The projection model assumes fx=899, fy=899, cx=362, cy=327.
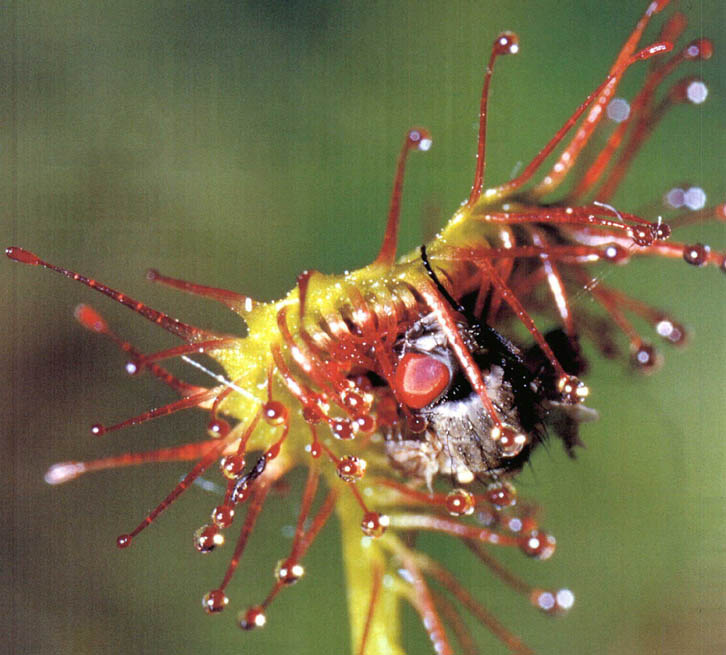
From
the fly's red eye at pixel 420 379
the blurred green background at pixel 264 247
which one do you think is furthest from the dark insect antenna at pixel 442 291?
the blurred green background at pixel 264 247

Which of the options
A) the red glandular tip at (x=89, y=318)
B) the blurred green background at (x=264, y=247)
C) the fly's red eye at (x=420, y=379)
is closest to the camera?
the fly's red eye at (x=420, y=379)

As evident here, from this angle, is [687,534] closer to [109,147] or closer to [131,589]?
[131,589]

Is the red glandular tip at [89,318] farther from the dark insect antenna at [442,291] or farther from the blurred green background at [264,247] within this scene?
the dark insect antenna at [442,291]

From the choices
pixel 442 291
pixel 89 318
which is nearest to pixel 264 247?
pixel 89 318

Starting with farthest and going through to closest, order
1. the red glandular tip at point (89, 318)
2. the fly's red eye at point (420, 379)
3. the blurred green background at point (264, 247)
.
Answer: the blurred green background at point (264, 247)
the red glandular tip at point (89, 318)
the fly's red eye at point (420, 379)

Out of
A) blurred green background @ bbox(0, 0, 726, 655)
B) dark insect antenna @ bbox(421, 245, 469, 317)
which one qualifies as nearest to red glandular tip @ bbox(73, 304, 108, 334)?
blurred green background @ bbox(0, 0, 726, 655)

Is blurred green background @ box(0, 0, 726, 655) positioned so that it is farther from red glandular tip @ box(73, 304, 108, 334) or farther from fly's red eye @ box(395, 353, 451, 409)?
fly's red eye @ box(395, 353, 451, 409)

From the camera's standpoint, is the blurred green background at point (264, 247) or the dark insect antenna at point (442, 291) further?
the blurred green background at point (264, 247)
